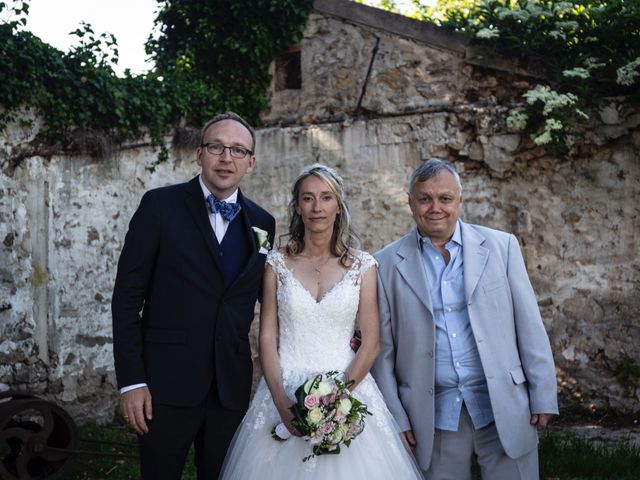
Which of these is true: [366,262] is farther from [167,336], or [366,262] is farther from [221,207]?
[167,336]

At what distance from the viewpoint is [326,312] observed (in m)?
3.66

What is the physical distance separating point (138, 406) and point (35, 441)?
228 cm

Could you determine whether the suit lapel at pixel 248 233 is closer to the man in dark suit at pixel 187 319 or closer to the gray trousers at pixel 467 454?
the man in dark suit at pixel 187 319

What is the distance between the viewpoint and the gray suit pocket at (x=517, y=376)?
342 centimetres

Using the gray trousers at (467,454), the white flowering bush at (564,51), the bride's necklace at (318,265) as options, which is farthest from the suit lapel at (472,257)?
the white flowering bush at (564,51)

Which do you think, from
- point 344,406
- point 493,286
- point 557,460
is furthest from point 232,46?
point 344,406

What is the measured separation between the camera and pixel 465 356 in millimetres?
3482

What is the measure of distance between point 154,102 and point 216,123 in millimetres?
3730

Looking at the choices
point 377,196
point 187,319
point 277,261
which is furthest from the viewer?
point 377,196

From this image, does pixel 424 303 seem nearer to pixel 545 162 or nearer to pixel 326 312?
pixel 326 312

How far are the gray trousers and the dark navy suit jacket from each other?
1.09 metres

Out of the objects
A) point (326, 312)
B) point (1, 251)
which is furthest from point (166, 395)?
point (1, 251)

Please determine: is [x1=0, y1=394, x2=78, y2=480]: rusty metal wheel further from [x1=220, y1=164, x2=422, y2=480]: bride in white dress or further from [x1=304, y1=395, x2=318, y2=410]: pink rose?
[x1=304, y1=395, x2=318, y2=410]: pink rose

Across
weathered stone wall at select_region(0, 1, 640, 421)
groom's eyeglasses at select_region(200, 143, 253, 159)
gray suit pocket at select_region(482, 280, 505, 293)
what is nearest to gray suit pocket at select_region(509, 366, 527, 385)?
gray suit pocket at select_region(482, 280, 505, 293)
